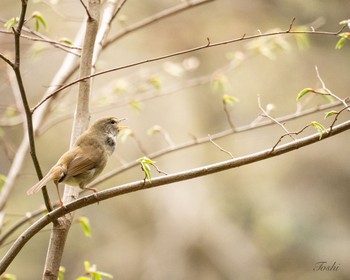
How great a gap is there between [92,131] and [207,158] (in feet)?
14.8

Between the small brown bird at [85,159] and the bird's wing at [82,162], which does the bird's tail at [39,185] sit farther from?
the bird's wing at [82,162]

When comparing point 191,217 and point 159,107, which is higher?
point 159,107

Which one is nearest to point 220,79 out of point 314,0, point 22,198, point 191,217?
point 191,217

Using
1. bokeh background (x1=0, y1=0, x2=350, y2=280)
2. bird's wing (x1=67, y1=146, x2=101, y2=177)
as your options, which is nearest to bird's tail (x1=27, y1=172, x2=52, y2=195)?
bird's wing (x1=67, y1=146, x2=101, y2=177)

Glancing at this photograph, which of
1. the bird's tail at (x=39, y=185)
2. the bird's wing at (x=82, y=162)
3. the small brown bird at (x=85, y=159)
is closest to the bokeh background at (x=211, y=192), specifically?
the small brown bird at (x=85, y=159)

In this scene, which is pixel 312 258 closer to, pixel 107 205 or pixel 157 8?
pixel 107 205

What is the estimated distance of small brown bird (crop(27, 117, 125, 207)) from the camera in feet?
9.75

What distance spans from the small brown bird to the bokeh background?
2561 mm

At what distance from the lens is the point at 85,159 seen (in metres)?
3.12

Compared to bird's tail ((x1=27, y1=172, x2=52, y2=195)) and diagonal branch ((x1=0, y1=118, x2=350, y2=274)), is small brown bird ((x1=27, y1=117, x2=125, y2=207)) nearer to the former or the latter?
bird's tail ((x1=27, y1=172, x2=52, y2=195))

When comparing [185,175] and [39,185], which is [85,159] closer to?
[39,185]

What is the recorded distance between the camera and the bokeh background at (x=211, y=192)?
6832 millimetres

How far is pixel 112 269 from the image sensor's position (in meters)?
6.88

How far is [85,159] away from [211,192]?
178 inches
